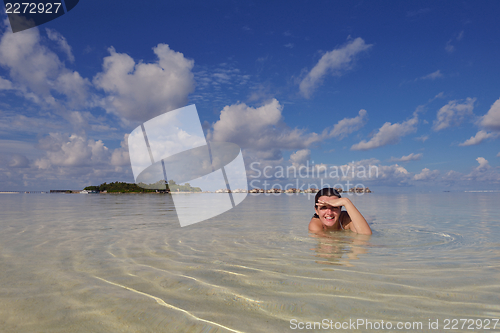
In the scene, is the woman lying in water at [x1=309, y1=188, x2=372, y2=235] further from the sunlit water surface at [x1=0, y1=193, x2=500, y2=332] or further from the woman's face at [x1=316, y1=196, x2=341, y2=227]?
the sunlit water surface at [x1=0, y1=193, x2=500, y2=332]

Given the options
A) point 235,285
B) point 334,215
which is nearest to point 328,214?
point 334,215

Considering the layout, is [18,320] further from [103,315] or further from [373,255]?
[373,255]

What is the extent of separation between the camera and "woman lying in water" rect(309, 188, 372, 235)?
636cm

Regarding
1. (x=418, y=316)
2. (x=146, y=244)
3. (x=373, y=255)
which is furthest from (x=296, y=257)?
(x=146, y=244)

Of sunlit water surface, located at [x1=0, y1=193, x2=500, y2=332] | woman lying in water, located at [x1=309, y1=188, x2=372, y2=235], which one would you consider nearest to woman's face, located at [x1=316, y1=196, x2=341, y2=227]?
woman lying in water, located at [x1=309, y1=188, x2=372, y2=235]

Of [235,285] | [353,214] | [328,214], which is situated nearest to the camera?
[235,285]

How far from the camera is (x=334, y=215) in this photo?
6816mm

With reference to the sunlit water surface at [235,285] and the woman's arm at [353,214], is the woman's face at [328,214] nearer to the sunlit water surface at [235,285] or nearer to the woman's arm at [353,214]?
the woman's arm at [353,214]

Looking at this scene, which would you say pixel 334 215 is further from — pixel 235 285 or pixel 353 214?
pixel 235 285

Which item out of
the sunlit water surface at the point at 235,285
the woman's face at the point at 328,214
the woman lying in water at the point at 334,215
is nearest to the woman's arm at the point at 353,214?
the woman lying in water at the point at 334,215

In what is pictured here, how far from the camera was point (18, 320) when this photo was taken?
2121 mm

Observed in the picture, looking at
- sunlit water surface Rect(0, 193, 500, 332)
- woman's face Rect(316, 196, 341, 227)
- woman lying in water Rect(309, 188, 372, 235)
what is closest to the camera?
sunlit water surface Rect(0, 193, 500, 332)

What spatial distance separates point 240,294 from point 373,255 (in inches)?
114

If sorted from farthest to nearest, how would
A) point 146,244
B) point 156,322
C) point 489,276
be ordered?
point 146,244 → point 489,276 → point 156,322
